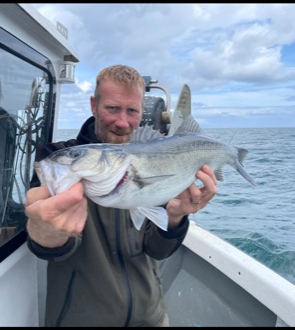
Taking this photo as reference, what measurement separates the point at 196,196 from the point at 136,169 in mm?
530

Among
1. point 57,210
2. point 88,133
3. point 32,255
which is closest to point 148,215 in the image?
point 57,210

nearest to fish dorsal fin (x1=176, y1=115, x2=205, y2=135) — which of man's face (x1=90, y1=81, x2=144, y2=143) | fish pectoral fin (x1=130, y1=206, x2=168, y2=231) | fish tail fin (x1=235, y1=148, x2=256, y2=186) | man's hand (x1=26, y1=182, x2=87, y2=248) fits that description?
man's face (x1=90, y1=81, x2=144, y2=143)

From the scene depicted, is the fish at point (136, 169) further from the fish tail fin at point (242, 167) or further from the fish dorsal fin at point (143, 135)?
the fish tail fin at point (242, 167)

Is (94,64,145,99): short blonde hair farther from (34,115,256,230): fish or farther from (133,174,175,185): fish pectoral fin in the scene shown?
(133,174,175,185): fish pectoral fin

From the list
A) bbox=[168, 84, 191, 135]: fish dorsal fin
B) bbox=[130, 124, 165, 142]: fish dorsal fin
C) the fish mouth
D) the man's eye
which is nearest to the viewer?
the fish mouth

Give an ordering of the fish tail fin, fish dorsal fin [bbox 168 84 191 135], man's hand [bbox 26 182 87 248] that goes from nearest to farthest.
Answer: man's hand [bbox 26 182 87 248]
the fish tail fin
fish dorsal fin [bbox 168 84 191 135]

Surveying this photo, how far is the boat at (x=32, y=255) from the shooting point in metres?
2.28

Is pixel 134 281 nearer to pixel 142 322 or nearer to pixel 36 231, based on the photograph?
pixel 142 322

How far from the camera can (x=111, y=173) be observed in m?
1.63

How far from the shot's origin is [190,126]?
96.1 inches

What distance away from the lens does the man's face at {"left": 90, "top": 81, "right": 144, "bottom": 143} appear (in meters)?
2.37

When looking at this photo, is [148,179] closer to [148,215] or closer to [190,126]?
[148,215]

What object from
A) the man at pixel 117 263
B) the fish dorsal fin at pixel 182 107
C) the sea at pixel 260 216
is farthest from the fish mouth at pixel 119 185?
the sea at pixel 260 216

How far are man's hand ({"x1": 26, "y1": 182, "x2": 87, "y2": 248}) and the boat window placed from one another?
0.78 meters
